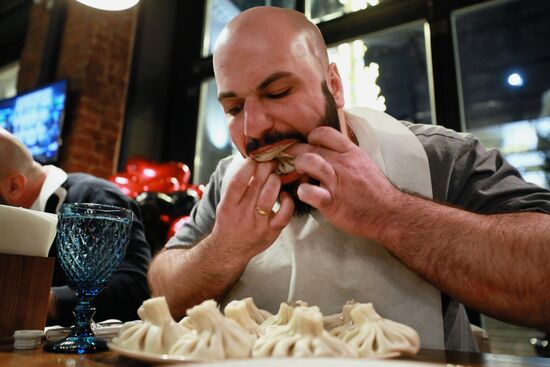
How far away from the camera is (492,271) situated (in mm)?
977

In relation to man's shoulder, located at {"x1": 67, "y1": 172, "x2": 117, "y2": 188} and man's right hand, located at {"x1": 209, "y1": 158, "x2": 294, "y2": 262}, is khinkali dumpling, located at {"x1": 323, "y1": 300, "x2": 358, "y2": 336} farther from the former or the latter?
man's shoulder, located at {"x1": 67, "y1": 172, "x2": 117, "y2": 188}

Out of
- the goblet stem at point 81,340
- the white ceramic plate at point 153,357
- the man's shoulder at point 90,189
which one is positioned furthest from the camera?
the man's shoulder at point 90,189

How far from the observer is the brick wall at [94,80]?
383 centimetres

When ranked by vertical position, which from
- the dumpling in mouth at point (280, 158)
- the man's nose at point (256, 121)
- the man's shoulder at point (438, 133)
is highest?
the man's shoulder at point (438, 133)

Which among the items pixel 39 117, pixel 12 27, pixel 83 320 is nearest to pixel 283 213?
pixel 83 320

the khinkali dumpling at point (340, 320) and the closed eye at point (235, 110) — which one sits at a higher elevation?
the closed eye at point (235, 110)

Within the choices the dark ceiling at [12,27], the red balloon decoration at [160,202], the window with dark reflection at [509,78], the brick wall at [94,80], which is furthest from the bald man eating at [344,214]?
the dark ceiling at [12,27]

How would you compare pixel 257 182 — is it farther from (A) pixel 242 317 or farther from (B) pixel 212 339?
(B) pixel 212 339

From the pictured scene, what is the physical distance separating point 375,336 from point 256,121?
0.73m

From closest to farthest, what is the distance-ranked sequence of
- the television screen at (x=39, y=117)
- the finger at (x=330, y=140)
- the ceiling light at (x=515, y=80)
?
the finger at (x=330, y=140) → the ceiling light at (x=515, y=80) → the television screen at (x=39, y=117)

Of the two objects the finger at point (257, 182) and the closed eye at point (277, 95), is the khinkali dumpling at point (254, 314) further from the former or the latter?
the closed eye at point (277, 95)

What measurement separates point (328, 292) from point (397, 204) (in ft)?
1.11

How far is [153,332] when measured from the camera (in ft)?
1.90

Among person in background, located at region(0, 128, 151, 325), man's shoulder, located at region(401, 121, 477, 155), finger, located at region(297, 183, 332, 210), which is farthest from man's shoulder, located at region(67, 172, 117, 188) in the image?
man's shoulder, located at region(401, 121, 477, 155)
